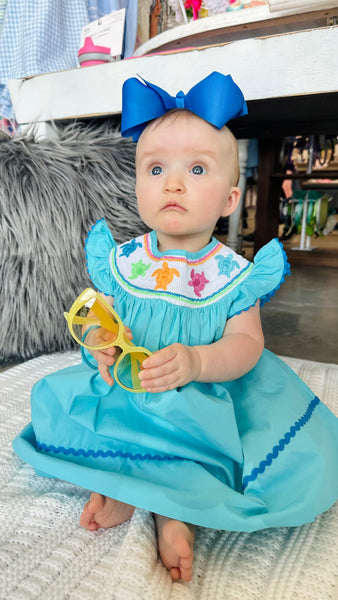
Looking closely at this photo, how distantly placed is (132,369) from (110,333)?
0.05m

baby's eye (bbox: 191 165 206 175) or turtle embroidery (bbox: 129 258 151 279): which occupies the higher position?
baby's eye (bbox: 191 165 206 175)

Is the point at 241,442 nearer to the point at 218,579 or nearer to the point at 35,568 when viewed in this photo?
the point at 218,579

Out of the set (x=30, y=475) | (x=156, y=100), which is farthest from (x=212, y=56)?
(x=30, y=475)

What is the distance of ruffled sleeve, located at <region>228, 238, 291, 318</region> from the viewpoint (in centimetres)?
57

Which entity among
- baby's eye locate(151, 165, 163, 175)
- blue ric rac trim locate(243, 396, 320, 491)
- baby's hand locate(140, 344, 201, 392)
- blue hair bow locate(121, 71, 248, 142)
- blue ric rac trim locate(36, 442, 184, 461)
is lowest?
blue ric rac trim locate(36, 442, 184, 461)

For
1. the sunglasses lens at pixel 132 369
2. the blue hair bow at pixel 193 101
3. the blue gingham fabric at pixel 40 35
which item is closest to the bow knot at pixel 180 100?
the blue hair bow at pixel 193 101

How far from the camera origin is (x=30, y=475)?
569mm

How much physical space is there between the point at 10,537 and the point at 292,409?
355 millimetres

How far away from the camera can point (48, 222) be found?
0.91 m

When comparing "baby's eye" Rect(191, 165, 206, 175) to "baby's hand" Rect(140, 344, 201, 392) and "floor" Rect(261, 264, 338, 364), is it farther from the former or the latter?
"floor" Rect(261, 264, 338, 364)

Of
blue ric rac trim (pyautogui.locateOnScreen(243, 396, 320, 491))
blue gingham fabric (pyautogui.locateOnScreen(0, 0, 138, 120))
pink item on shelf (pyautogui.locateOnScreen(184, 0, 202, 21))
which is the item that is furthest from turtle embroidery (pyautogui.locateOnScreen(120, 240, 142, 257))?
pink item on shelf (pyautogui.locateOnScreen(184, 0, 202, 21))

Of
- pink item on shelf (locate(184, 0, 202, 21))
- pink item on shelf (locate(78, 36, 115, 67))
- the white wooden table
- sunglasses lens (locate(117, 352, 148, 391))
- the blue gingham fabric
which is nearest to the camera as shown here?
sunglasses lens (locate(117, 352, 148, 391))

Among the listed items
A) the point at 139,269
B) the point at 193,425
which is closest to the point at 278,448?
the point at 193,425

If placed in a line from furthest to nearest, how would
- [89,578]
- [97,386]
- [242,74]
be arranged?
[242,74] → [97,386] → [89,578]
